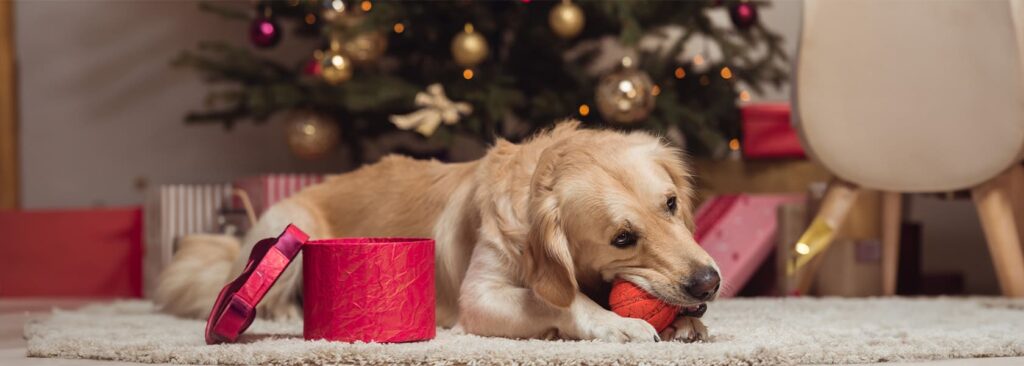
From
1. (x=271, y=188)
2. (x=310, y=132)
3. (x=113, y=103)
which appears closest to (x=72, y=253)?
(x=271, y=188)

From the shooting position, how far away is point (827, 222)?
2.78m

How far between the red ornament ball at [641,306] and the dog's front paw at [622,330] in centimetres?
2

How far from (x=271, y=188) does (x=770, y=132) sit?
5.06 ft

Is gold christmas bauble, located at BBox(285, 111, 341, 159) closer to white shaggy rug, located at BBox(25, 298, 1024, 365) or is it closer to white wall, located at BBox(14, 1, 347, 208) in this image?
white wall, located at BBox(14, 1, 347, 208)

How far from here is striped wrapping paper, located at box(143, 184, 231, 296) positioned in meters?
3.28

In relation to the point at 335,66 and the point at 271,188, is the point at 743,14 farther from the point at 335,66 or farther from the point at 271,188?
the point at 271,188

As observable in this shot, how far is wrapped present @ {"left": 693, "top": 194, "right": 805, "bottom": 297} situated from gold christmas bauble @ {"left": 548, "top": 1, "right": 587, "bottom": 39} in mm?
683

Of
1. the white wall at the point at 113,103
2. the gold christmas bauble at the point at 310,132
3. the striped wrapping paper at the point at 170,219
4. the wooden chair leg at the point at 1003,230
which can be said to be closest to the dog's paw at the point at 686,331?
the wooden chair leg at the point at 1003,230

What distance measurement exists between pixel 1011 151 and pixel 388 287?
1.62m

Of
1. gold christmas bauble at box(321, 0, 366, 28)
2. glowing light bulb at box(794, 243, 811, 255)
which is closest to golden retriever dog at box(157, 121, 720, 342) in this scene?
glowing light bulb at box(794, 243, 811, 255)

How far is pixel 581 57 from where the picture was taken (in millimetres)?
3809

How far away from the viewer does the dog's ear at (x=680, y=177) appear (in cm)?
191

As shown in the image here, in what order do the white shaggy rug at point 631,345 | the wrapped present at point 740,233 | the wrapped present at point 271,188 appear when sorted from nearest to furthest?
the white shaggy rug at point 631,345 < the wrapped present at point 740,233 < the wrapped present at point 271,188

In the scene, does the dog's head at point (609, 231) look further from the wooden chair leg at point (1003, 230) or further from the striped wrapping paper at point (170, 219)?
the striped wrapping paper at point (170, 219)
